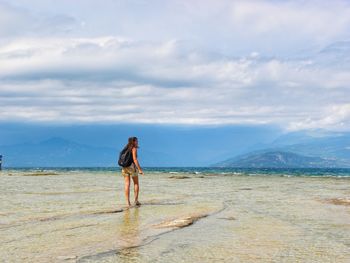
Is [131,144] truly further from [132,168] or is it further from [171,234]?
[171,234]

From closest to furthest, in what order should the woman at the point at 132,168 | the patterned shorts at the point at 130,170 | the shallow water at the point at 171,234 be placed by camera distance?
the shallow water at the point at 171,234 → the woman at the point at 132,168 → the patterned shorts at the point at 130,170

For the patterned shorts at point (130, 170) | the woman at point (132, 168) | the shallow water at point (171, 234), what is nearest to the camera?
the shallow water at point (171, 234)

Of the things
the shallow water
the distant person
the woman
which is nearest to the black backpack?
the distant person

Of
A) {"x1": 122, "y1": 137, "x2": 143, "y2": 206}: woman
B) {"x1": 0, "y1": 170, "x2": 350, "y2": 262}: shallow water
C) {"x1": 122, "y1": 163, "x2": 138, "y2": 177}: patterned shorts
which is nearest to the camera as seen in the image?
{"x1": 0, "y1": 170, "x2": 350, "y2": 262}: shallow water

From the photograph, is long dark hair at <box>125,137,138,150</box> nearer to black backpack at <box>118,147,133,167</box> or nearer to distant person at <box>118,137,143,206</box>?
distant person at <box>118,137,143,206</box>

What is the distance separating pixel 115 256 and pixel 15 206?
12.1m

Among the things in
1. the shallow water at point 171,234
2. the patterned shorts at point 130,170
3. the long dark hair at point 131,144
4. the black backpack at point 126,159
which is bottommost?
the shallow water at point 171,234

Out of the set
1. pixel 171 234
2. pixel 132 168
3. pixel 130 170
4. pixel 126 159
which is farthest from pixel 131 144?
pixel 171 234

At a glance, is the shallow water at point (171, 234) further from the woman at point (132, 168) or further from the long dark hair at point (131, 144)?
the long dark hair at point (131, 144)

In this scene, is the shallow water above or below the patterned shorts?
below

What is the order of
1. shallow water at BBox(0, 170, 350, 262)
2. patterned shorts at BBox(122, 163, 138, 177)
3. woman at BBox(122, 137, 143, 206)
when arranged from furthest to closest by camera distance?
patterned shorts at BBox(122, 163, 138, 177)
woman at BBox(122, 137, 143, 206)
shallow water at BBox(0, 170, 350, 262)

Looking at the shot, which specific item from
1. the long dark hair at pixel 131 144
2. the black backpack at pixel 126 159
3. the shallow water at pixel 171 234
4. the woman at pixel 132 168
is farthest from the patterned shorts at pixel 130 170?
the shallow water at pixel 171 234

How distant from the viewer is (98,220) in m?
16.2

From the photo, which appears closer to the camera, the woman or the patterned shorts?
the woman
